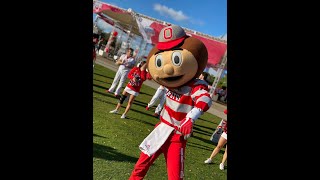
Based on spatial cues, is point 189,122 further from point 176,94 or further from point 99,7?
point 99,7

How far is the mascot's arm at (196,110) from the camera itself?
259 centimetres

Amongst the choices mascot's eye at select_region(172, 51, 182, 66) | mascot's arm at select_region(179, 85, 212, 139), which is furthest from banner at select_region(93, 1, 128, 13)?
mascot's arm at select_region(179, 85, 212, 139)

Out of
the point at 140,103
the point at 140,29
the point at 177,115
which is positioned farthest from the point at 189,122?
the point at 140,103

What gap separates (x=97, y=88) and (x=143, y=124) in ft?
5.75

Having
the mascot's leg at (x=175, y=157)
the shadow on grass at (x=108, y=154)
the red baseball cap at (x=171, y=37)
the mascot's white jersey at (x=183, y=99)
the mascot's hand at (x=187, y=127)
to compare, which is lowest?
the shadow on grass at (x=108, y=154)

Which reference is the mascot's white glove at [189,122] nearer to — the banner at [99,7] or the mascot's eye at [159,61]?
the mascot's eye at [159,61]

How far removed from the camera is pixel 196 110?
2609 millimetres

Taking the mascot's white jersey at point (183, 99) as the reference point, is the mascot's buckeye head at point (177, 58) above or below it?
above

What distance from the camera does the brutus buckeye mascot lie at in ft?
8.62

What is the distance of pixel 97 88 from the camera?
5.96 meters

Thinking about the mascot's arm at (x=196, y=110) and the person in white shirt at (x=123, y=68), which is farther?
the person in white shirt at (x=123, y=68)

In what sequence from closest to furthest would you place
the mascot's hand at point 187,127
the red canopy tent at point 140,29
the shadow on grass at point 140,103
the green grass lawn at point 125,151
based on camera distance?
the mascot's hand at point 187,127 < the green grass lawn at point 125,151 < the red canopy tent at point 140,29 < the shadow on grass at point 140,103

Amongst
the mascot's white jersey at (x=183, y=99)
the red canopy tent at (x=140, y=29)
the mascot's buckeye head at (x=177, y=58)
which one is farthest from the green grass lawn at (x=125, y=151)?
the red canopy tent at (x=140, y=29)
